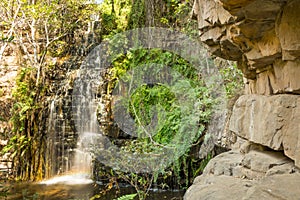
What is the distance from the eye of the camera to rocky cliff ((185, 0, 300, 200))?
1587 millimetres

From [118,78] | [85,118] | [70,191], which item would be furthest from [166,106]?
[70,191]

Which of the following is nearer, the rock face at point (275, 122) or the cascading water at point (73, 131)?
the rock face at point (275, 122)

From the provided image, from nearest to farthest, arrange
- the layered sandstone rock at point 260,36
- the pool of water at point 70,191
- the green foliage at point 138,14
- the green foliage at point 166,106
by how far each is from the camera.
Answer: the layered sandstone rock at point 260,36, the green foliage at point 166,106, the pool of water at point 70,191, the green foliage at point 138,14

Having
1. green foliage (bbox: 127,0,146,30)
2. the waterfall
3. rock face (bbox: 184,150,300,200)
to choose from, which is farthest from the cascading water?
rock face (bbox: 184,150,300,200)

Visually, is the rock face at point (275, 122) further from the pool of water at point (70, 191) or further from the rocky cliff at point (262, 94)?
the pool of water at point (70, 191)

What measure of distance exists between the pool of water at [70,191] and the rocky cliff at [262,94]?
12.8 ft

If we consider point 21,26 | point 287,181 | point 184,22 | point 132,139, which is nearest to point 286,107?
point 287,181

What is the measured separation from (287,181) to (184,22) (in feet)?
21.4

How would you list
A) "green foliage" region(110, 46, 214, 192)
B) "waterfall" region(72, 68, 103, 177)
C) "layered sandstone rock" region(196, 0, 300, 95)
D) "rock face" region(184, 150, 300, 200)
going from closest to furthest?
1. "rock face" region(184, 150, 300, 200)
2. "layered sandstone rock" region(196, 0, 300, 95)
3. "green foliage" region(110, 46, 214, 192)
4. "waterfall" region(72, 68, 103, 177)

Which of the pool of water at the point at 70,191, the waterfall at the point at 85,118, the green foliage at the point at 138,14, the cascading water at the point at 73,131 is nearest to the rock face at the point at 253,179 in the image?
the pool of water at the point at 70,191

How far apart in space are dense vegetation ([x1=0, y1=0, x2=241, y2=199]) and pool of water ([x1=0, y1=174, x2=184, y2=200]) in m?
0.29

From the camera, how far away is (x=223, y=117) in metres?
5.47

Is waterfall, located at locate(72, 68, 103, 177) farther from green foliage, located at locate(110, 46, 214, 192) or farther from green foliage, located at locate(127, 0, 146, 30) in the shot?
green foliage, located at locate(127, 0, 146, 30)

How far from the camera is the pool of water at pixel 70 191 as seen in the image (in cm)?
601
